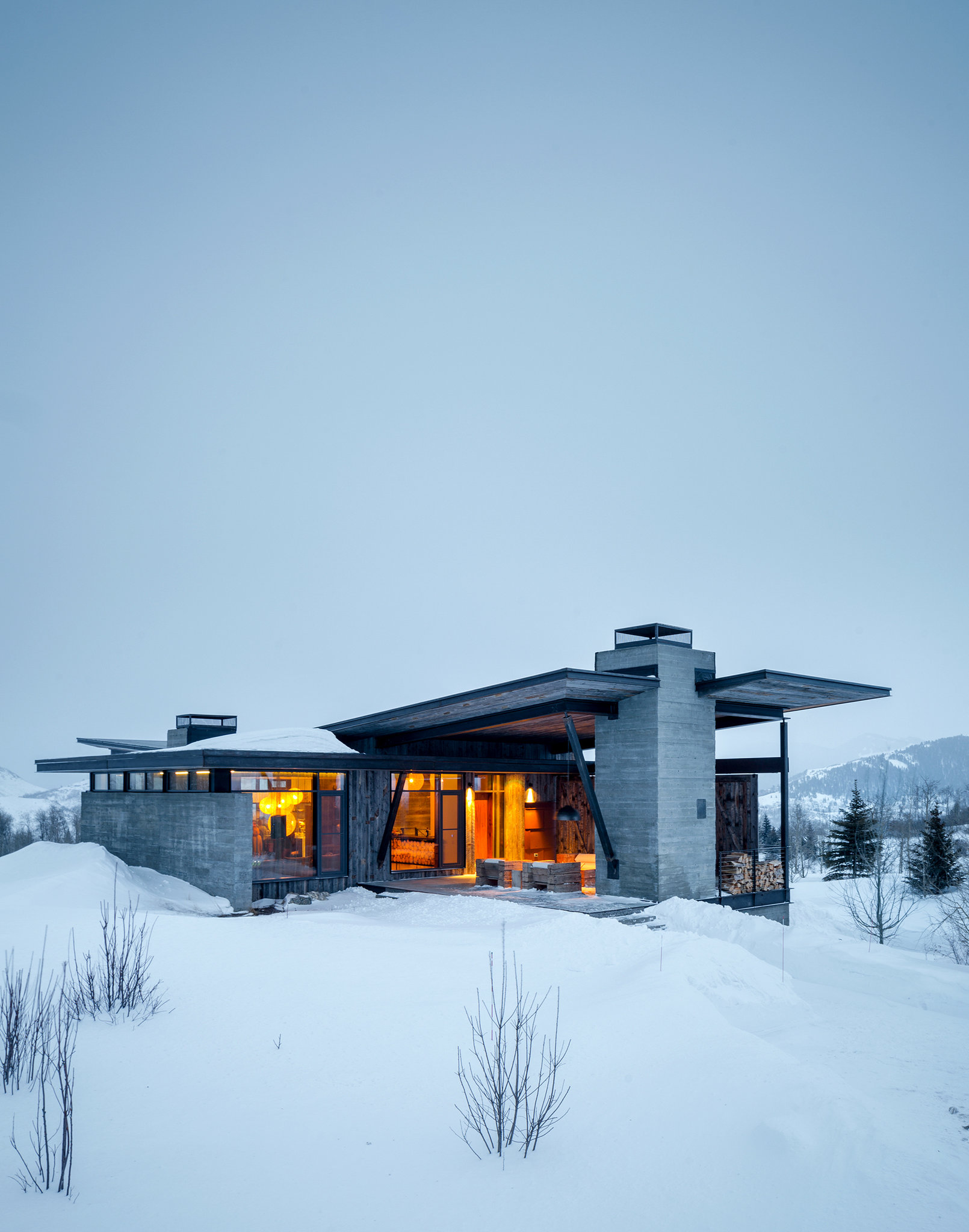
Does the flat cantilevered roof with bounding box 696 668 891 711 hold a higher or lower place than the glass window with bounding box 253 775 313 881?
higher

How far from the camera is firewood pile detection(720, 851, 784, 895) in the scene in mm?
18281

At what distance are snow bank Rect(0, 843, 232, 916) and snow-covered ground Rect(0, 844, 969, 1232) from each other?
119 inches

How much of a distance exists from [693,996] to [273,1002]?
14.6ft

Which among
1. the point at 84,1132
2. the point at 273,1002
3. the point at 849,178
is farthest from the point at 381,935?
the point at 849,178

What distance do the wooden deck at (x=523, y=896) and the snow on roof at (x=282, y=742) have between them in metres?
3.35

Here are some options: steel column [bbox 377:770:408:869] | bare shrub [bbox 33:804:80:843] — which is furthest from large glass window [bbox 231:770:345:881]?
bare shrub [bbox 33:804:80:843]

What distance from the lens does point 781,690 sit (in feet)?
55.6

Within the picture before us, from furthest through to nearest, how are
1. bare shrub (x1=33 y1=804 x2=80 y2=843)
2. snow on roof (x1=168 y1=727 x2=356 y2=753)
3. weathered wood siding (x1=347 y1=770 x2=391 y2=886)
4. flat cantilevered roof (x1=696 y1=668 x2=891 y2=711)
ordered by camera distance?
1. bare shrub (x1=33 y1=804 x2=80 y2=843)
2. weathered wood siding (x1=347 y1=770 x2=391 y2=886)
3. snow on roof (x1=168 y1=727 x2=356 y2=753)
4. flat cantilevered roof (x1=696 y1=668 x2=891 y2=711)

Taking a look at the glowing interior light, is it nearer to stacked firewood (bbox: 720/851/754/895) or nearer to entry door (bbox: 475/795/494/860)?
entry door (bbox: 475/795/494/860)

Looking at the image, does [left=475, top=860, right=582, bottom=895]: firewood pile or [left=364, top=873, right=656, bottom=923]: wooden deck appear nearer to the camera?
[left=364, top=873, right=656, bottom=923]: wooden deck

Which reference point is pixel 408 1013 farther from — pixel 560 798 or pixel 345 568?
pixel 345 568

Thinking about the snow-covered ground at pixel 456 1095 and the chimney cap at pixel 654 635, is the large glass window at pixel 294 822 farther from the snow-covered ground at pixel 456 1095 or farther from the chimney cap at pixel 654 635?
the chimney cap at pixel 654 635

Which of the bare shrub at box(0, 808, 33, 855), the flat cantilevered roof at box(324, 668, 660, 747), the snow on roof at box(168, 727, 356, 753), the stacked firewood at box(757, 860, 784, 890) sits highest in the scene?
the flat cantilevered roof at box(324, 668, 660, 747)

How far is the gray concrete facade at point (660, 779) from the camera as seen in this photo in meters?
16.2
